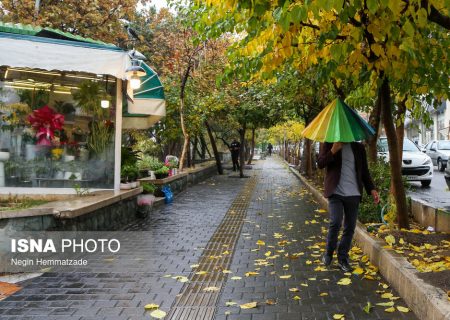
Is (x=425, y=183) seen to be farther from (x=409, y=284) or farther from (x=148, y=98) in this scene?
(x=409, y=284)

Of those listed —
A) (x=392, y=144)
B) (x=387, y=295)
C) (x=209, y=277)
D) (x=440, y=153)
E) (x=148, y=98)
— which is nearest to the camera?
(x=387, y=295)

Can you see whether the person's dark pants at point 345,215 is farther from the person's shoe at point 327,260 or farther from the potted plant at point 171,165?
the potted plant at point 171,165

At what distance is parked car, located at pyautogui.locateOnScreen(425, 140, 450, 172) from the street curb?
706 inches

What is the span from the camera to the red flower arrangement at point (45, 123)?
831 centimetres

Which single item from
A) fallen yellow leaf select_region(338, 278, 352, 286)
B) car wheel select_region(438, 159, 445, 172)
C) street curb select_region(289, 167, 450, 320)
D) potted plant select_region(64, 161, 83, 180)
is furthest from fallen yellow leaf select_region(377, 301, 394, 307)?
car wheel select_region(438, 159, 445, 172)

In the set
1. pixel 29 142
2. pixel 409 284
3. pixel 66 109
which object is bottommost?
pixel 409 284

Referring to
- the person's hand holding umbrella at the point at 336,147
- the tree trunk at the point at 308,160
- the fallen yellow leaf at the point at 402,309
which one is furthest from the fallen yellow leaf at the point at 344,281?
the tree trunk at the point at 308,160

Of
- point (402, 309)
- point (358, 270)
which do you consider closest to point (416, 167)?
point (358, 270)

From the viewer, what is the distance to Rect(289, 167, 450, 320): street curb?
12.5 feet

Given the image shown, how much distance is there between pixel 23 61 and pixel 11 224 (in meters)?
2.55

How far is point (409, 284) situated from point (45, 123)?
6.76 meters

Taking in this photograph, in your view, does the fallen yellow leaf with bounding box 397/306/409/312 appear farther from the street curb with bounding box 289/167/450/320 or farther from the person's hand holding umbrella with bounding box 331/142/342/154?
the person's hand holding umbrella with bounding box 331/142/342/154

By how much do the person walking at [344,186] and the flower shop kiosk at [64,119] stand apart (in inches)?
147

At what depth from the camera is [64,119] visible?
860cm
